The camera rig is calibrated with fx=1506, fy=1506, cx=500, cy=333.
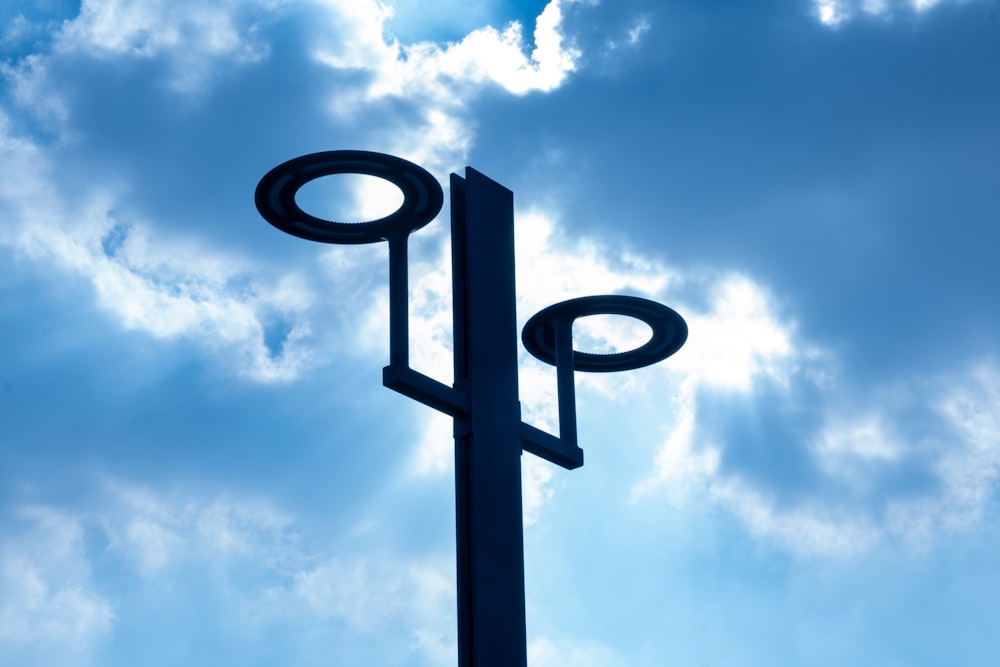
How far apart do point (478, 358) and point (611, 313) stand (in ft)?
5.38

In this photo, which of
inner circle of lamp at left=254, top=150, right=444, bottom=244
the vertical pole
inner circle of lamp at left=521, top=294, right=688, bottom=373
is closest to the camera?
the vertical pole

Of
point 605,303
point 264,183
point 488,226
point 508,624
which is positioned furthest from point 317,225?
point 508,624

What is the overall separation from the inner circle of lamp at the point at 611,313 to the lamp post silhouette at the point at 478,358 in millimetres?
13

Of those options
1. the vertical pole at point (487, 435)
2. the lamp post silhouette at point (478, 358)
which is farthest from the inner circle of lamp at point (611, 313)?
the vertical pole at point (487, 435)

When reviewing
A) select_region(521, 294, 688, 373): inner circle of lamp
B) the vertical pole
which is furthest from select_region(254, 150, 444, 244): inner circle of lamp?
select_region(521, 294, 688, 373): inner circle of lamp

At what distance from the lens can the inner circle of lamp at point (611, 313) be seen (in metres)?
10.4

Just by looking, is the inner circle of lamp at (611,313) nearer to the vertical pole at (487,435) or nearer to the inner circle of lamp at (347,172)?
the vertical pole at (487,435)

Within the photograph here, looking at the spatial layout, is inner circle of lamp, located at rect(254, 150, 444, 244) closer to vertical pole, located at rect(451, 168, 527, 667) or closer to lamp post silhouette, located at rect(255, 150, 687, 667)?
lamp post silhouette, located at rect(255, 150, 687, 667)

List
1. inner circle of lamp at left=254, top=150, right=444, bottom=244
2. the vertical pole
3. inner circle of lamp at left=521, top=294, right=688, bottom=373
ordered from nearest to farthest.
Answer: the vertical pole → inner circle of lamp at left=254, top=150, right=444, bottom=244 → inner circle of lamp at left=521, top=294, right=688, bottom=373

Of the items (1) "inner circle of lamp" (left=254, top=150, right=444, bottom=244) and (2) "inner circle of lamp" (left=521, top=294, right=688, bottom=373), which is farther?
(2) "inner circle of lamp" (left=521, top=294, right=688, bottom=373)

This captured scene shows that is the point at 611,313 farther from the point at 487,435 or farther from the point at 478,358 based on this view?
the point at 487,435

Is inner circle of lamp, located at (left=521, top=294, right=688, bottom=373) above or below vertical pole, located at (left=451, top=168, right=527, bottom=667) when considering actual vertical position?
above

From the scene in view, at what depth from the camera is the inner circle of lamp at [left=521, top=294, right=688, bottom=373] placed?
10.4 metres

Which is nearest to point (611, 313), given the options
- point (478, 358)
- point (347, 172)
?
point (478, 358)
